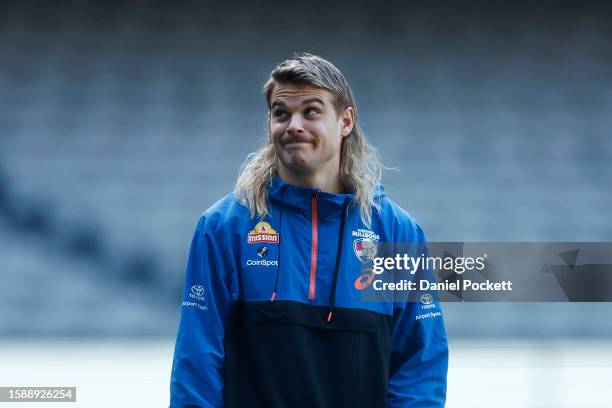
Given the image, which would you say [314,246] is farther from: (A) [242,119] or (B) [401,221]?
(A) [242,119]

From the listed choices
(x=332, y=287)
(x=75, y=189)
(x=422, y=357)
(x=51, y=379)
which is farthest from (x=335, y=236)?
(x=75, y=189)

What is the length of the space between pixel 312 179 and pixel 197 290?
354 millimetres

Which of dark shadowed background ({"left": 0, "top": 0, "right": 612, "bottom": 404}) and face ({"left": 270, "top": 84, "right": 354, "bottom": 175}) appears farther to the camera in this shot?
dark shadowed background ({"left": 0, "top": 0, "right": 612, "bottom": 404})

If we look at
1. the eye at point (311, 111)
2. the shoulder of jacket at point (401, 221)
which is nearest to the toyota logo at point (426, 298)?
the shoulder of jacket at point (401, 221)

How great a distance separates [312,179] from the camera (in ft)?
5.87

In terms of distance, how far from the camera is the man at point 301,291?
163 cm

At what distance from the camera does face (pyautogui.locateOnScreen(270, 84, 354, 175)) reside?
174 centimetres

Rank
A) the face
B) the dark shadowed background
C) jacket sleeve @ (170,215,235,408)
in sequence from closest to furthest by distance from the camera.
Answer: jacket sleeve @ (170,215,235,408) < the face < the dark shadowed background

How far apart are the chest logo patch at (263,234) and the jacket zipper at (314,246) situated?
80 millimetres

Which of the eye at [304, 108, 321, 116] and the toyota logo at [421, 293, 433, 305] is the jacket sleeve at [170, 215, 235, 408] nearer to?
the eye at [304, 108, 321, 116]

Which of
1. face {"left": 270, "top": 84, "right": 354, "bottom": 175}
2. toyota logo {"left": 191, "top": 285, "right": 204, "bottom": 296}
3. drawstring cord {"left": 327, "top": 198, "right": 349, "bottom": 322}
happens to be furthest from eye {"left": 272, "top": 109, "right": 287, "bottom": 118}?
toyota logo {"left": 191, "top": 285, "right": 204, "bottom": 296}

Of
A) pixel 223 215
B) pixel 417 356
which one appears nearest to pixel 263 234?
pixel 223 215

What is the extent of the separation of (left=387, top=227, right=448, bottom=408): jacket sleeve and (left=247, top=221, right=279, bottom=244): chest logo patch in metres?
0.31

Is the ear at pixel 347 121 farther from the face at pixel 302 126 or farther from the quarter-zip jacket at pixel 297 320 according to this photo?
the quarter-zip jacket at pixel 297 320
